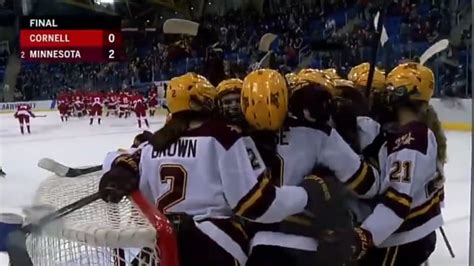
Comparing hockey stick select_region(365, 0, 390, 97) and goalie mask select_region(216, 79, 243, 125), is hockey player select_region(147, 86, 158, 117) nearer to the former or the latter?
goalie mask select_region(216, 79, 243, 125)

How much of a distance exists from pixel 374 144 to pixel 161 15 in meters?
0.45

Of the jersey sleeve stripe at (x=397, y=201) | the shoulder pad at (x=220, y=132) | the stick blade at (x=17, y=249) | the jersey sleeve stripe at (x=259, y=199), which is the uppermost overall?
the shoulder pad at (x=220, y=132)

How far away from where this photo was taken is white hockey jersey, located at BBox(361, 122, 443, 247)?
1.25 metres

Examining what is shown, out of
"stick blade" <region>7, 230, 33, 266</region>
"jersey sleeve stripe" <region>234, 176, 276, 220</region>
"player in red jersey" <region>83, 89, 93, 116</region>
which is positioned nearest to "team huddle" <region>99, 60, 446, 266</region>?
"jersey sleeve stripe" <region>234, 176, 276, 220</region>

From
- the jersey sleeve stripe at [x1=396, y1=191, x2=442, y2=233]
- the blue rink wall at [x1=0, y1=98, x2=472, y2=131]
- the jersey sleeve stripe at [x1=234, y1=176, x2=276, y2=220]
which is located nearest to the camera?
the blue rink wall at [x1=0, y1=98, x2=472, y2=131]

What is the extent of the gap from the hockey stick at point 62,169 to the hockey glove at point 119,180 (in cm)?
3

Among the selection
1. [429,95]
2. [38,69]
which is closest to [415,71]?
[429,95]

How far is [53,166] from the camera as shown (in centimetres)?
131

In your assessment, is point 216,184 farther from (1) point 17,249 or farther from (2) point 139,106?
(1) point 17,249

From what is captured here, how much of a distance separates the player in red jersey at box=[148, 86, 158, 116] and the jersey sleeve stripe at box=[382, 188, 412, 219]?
0.45 metres

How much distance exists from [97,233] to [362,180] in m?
0.47

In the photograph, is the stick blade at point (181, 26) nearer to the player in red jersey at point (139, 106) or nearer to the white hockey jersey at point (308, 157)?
the player in red jersey at point (139, 106)

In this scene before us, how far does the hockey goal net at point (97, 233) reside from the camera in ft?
3.83

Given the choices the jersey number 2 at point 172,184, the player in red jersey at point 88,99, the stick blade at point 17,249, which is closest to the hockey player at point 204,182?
the jersey number 2 at point 172,184
